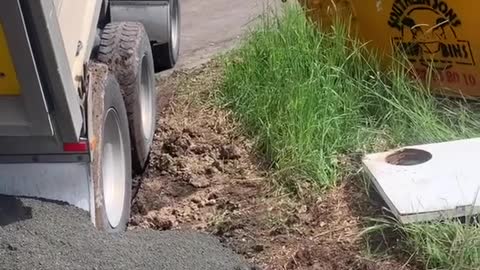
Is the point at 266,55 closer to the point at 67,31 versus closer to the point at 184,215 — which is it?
the point at 184,215

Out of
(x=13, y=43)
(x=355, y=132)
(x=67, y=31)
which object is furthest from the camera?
(x=355, y=132)

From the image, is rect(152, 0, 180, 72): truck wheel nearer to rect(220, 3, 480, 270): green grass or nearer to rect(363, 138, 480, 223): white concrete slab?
rect(220, 3, 480, 270): green grass

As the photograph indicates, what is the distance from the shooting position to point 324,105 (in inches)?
198

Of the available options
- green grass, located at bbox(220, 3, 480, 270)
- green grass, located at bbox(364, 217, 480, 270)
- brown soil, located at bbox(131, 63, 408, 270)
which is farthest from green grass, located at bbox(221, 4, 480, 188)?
green grass, located at bbox(364, 217, 480, 270)

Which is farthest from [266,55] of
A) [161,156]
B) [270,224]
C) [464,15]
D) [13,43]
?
[13,43]

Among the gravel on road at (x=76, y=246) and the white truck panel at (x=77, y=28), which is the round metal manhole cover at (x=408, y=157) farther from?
the white truck panel at (x=77, y=28)

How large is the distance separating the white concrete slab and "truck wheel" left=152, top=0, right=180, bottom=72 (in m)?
2.47

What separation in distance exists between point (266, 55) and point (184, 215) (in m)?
1.39

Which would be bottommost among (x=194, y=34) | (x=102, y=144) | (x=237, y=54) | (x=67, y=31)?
(x=194, y=34)

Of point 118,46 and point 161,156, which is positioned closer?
point 118,46

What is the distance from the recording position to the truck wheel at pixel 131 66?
4.73 metres

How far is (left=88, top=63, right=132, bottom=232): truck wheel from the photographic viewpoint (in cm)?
388

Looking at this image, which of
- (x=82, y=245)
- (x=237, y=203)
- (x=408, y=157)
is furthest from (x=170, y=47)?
(x=82, y=245)

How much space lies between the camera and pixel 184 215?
4.61 meters
